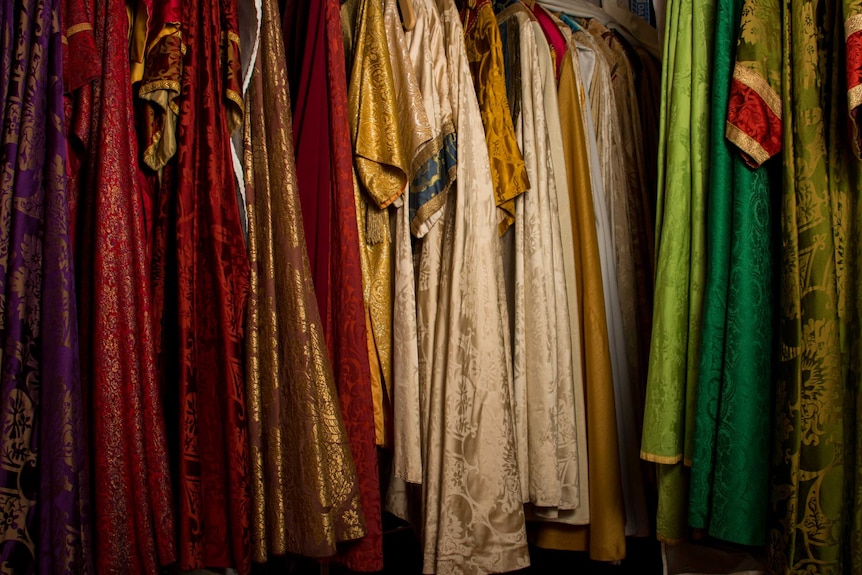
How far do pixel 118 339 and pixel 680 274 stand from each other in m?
0.77

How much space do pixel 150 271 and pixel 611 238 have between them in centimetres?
88

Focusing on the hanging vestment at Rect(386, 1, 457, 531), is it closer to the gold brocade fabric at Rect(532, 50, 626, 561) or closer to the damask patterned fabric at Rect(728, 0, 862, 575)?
the gold brocade fabric at Rect(532, 50, 626, 561)

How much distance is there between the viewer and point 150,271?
0.89 meters

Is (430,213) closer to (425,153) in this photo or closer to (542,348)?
(425,153)

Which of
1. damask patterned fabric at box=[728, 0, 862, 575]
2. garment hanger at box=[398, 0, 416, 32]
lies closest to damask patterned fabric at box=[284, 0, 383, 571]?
garment hanger at box=[398, 0, 416, 32]

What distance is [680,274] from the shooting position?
3.34 feet

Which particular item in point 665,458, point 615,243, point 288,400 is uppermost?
point 615,243

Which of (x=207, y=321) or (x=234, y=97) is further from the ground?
(x=234, y=97)

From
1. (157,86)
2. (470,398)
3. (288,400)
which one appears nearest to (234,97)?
(157,86)

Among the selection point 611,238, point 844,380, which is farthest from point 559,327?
point 844,380

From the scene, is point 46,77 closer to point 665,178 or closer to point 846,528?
point 665,178

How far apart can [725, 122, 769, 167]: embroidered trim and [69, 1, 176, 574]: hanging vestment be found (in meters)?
0.78

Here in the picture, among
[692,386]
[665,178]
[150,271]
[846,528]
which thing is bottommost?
[846,528]

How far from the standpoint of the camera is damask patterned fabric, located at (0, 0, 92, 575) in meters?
0.69
